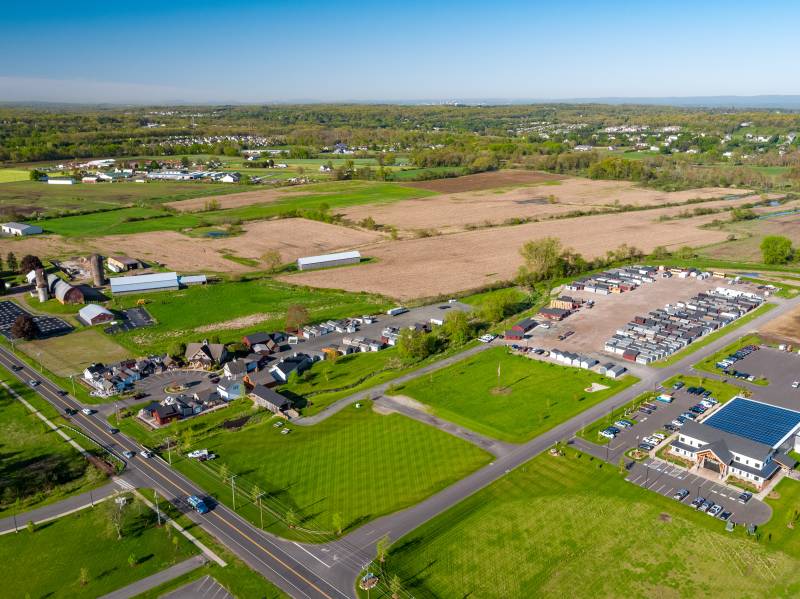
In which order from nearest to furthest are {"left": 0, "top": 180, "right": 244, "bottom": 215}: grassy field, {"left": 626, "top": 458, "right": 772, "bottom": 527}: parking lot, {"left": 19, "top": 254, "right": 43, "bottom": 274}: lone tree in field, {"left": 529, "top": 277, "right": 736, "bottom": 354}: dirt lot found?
{"left": 626, "top": 458, "right": 772, "bottom": 527}: parking lot < {"left": 529, "top": 277, "right": 736, "bottom": 354}: dirt lot < {"left": 19, "top": 254, "right": 43, "bottom": 274}: lone tree in field < {"left": 0, "top": 180, "right": 244, "bottom": 215}: grassy field

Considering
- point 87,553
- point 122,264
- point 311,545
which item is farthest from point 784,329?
point 122,264

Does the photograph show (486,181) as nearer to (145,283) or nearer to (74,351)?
(145,283)

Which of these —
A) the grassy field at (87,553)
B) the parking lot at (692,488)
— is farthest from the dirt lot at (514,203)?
the grassy field at (87,553)

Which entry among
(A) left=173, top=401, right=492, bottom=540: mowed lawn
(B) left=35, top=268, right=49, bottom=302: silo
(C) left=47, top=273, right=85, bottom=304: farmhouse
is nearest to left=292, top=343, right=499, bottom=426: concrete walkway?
(A) left=173, top=401, right=492, bottom=540: mowed lawn

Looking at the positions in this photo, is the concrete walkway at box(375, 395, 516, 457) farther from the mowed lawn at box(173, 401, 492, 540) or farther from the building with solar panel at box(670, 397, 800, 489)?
the building with solar panel at box(670, 397, 800, 489)

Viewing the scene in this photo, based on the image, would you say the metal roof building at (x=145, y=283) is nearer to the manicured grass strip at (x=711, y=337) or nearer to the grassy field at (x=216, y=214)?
the grassy field at (x=216, y=214)

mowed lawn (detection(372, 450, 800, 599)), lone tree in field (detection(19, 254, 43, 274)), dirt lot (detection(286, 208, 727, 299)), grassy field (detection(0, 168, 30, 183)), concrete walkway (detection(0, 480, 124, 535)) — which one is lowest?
concrete walkway (detection(0, 480, 124, 535))

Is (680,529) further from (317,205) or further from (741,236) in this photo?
(317,205)
